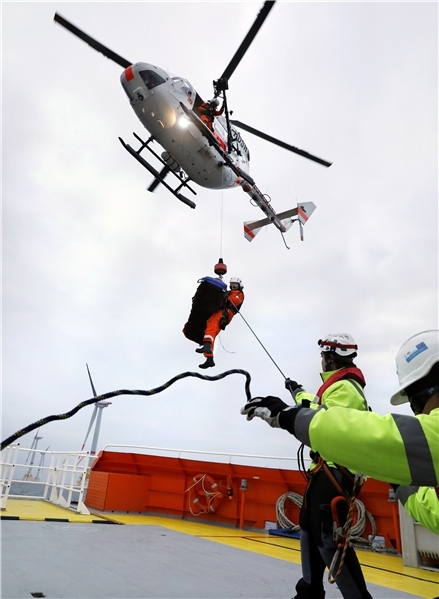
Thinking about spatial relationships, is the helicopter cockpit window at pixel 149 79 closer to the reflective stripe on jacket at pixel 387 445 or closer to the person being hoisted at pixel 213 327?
the person being hoisted at pixel 213 327

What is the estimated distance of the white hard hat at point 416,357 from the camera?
1792mm

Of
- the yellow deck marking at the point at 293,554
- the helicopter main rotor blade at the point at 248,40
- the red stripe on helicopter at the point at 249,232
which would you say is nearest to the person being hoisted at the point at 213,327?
the yellow deck marking at the point at 293,554

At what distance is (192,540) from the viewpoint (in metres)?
6.39

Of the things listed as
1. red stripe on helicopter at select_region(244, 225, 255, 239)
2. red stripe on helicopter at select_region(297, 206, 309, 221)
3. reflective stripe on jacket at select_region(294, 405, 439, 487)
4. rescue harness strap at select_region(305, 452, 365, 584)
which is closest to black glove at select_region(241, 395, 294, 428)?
reflective stripe on jacket at select_region(294, 405, 439, 487)

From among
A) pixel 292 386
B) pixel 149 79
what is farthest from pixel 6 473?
pixel 149 79

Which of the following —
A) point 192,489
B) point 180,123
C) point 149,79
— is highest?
point 149,79

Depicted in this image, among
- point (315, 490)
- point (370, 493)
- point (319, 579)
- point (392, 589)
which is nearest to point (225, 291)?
point (315, 490)

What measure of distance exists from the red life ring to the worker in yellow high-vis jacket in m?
7.86

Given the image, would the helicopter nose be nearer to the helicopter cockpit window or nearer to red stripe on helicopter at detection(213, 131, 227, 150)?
the helicopter cockpit window

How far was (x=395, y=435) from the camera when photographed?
1435 millimetres

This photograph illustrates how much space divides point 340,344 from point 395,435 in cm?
203

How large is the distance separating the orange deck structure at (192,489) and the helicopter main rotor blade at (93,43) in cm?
1039

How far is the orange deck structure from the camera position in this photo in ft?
27.6

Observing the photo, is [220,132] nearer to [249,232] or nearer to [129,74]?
[129,74]
